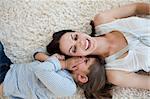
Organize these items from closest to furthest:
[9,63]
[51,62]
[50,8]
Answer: [51,62], [9,63], [50,8]

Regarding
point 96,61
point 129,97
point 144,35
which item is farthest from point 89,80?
point 144,35

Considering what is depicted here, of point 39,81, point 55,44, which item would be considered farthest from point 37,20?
point 39,81

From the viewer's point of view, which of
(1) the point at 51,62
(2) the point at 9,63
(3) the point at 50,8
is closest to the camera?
(1) the point at 51,62

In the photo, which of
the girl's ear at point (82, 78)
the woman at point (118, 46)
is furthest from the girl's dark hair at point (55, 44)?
the girl's ear at point (82, 78)

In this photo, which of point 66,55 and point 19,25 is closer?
point 66,55

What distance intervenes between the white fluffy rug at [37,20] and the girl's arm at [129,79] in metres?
0.25

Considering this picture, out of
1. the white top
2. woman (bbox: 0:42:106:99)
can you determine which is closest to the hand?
woman (bbox: 0:42:106:99)

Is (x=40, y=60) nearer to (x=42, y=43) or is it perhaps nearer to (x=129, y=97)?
(x=42, y=43)

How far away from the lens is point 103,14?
4.58 feet

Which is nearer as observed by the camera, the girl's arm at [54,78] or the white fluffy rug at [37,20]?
the girl's arm at [54,78]

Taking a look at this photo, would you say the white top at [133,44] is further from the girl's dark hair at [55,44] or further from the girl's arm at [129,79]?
the girl's dark hair at [55,44]

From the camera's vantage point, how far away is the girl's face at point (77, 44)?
48.8 inches

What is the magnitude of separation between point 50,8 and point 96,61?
339mm

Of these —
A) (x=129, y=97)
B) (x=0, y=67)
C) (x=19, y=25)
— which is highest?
(x=19, y=25)
